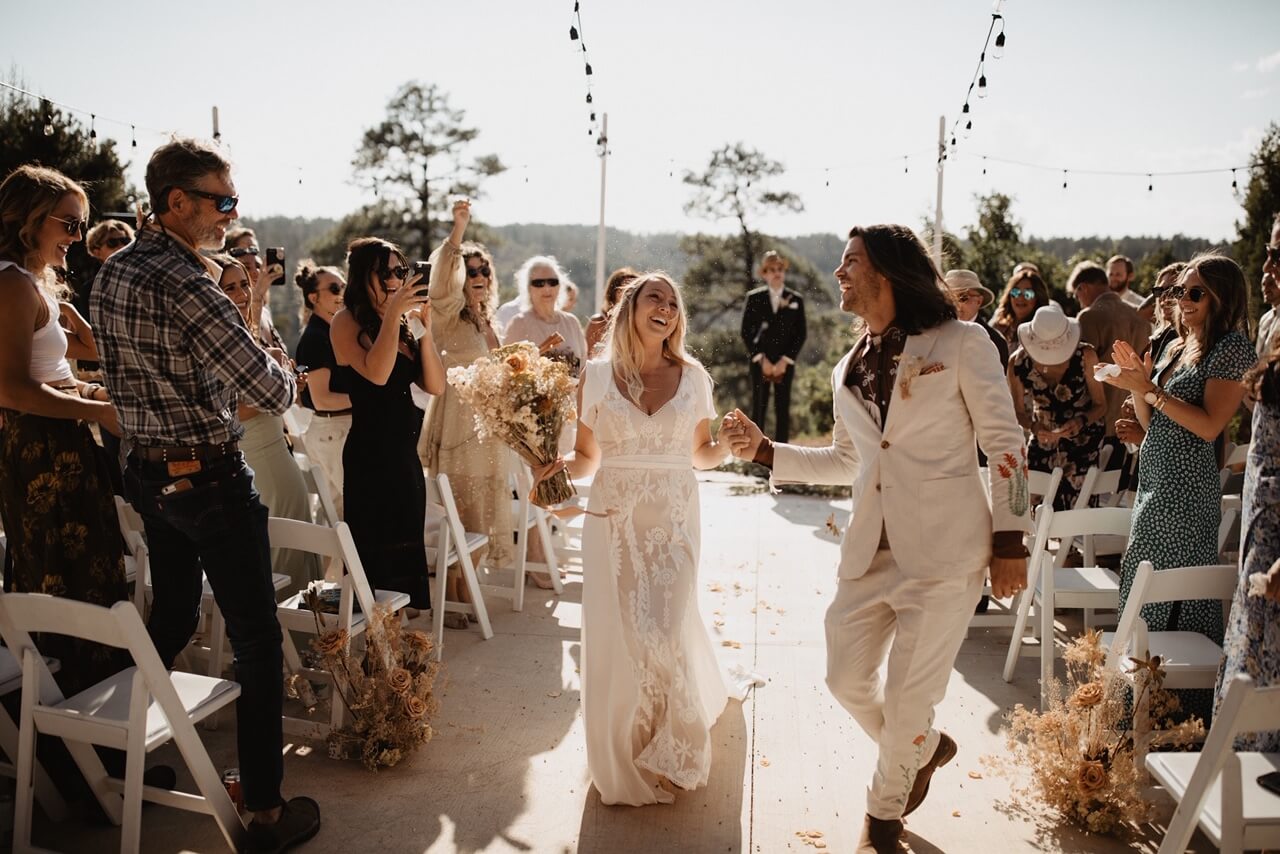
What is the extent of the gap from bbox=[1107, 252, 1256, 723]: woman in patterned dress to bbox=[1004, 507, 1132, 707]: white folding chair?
0.65ft

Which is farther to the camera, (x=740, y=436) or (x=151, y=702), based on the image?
(x=740, y=436)

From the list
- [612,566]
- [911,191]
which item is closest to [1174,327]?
[612,566]

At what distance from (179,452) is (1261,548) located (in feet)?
11.2

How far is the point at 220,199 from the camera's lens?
2918mm

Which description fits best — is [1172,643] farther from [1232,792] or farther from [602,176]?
[602,176]

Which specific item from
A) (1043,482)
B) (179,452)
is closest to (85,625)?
(179,452)

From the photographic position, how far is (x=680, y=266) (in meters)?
22.7

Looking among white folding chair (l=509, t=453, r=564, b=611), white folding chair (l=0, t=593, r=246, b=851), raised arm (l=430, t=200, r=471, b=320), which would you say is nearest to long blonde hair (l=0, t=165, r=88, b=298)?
white folding chair (l=0, t=593, r=246, b=851)

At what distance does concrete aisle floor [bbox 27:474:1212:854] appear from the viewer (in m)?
3.27

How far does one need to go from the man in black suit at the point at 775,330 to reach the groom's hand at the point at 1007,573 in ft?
23.6

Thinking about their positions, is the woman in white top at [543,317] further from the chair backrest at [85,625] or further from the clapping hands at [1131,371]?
the chair backrest at [85,625]

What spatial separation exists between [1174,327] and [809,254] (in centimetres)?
1894

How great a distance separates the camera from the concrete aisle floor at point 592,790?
327 centimetres

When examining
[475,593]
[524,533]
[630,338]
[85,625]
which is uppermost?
[630,338]
